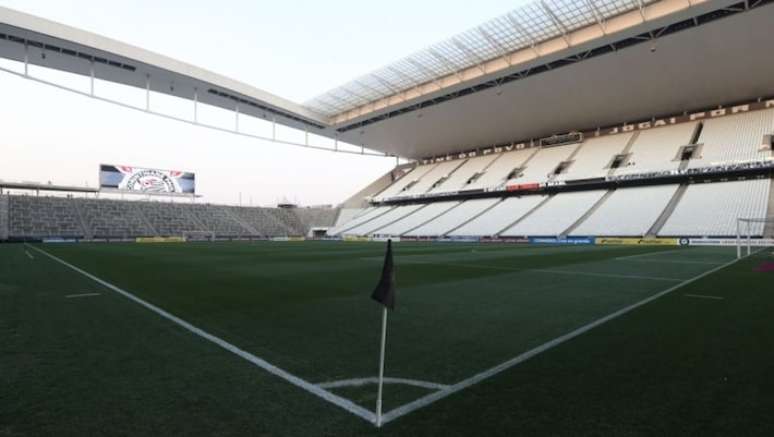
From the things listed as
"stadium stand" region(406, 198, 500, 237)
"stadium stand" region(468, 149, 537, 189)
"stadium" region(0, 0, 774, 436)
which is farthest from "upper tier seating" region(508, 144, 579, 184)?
"stadium" region(0, 0, 774, 436)

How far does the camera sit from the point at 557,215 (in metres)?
39.5

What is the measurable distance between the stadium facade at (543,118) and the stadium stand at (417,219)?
31 cm

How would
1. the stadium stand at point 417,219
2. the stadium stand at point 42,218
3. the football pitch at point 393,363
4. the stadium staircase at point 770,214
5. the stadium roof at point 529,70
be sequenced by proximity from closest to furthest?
the football pitch at point 393,363
the stadium roof at point 529,70
the stadium staircase at point 770,214
the stadium stand at point 42,218
the stadium stand at point 417,219

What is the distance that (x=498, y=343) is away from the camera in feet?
14.5

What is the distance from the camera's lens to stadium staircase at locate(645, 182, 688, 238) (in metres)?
31.6

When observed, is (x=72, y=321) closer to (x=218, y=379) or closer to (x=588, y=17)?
(x=218, y=379)

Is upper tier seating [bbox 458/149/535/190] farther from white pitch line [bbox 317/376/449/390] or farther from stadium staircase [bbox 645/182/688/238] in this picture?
white pitch line [bbox 317/376/449/390]

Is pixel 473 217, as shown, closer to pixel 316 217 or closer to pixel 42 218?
pixel 316 217

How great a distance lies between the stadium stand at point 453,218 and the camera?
4588 centimetres

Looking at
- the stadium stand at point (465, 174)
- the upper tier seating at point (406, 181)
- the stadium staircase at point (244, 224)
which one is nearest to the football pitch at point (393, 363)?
the stadium stand at point (465, 174)

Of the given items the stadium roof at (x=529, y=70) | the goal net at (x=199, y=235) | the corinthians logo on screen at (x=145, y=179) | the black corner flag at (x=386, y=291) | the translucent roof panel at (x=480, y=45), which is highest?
the translucent roof panel at (x=480, y=45)

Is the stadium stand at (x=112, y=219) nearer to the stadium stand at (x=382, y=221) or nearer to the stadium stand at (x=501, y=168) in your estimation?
the stadium stand at (x=382, y=221)

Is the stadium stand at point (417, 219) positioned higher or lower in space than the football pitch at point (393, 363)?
higher

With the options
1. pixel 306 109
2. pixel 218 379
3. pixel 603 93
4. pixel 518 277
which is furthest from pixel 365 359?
pixel 306 109
